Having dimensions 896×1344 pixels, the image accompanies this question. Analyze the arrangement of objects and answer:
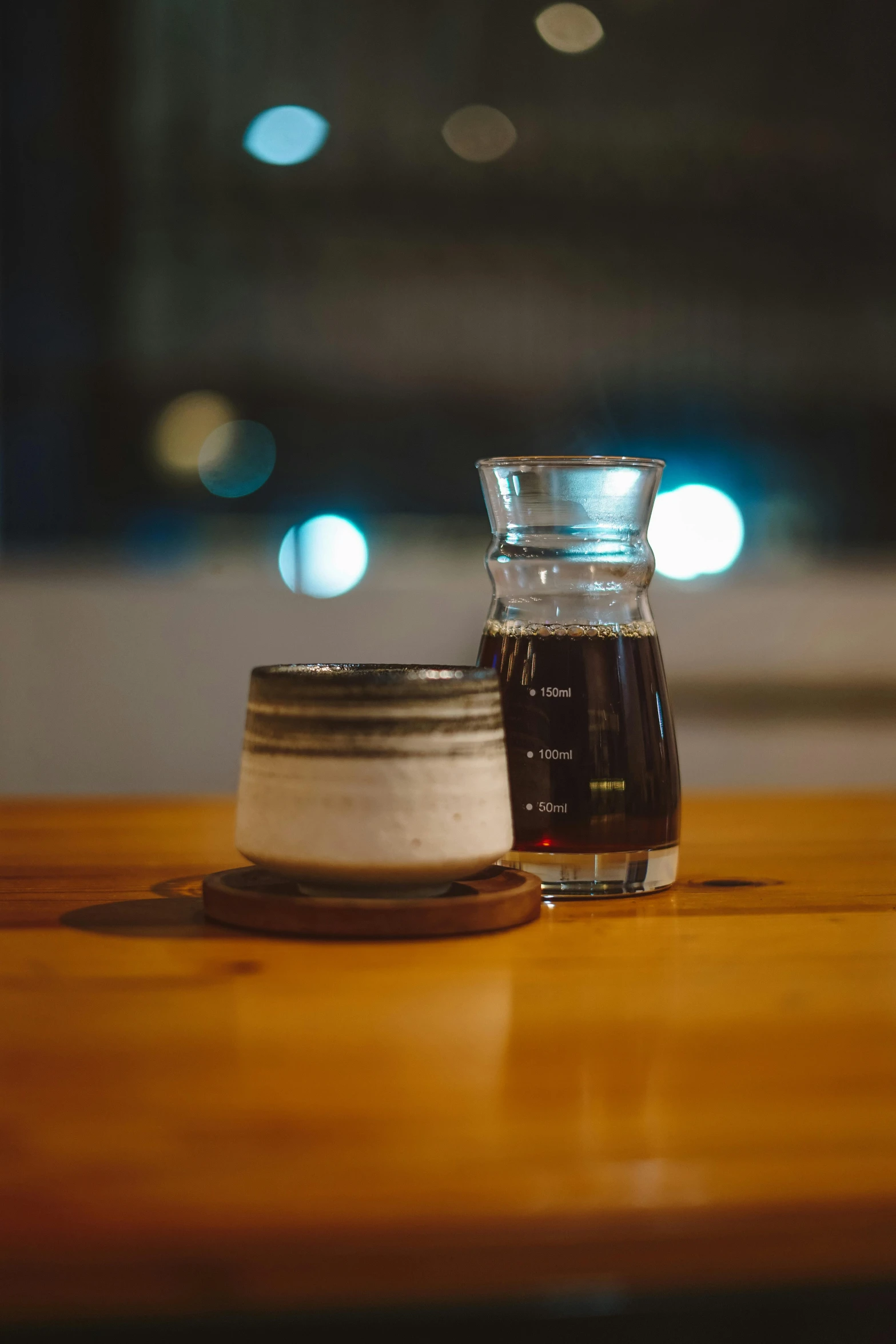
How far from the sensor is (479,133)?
277 centimetres

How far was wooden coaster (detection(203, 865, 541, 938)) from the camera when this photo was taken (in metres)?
0.62

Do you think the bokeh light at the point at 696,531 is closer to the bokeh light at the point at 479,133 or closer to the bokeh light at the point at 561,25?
the bokeh light at the point at 479,133

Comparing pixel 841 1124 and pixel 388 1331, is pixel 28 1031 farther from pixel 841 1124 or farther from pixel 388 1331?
pixel 388 1331

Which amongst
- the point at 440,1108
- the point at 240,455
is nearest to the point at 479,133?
the point at 240,455

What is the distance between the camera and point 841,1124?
40 cm

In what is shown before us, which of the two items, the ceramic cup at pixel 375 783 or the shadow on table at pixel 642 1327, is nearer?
the ceramic cup at pixel 375 783

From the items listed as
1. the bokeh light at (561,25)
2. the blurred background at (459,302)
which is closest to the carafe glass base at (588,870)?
the blurred background at (459,302)

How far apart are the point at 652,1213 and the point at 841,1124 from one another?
8 cm

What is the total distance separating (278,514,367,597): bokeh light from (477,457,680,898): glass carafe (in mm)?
1858

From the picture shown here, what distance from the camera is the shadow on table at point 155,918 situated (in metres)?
0.64

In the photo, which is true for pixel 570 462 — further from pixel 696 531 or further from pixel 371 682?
pixel 696 531

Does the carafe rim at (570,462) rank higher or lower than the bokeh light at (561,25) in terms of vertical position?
lower

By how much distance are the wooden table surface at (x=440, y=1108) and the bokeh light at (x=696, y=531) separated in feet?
6.70

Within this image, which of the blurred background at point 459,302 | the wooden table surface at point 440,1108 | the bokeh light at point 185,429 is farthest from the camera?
the bokeh light at point 185,429
